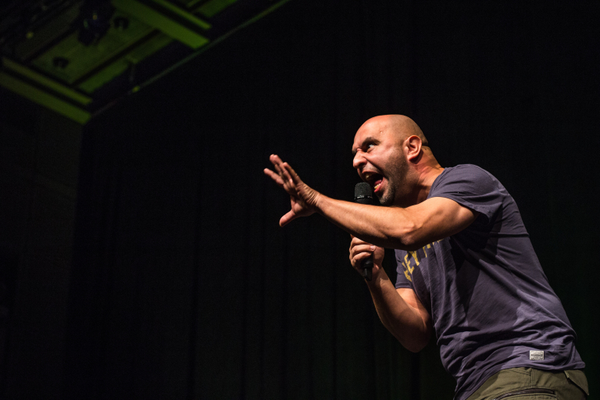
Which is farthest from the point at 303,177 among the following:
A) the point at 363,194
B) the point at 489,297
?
the point at 489,297

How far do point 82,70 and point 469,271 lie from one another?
527 cm

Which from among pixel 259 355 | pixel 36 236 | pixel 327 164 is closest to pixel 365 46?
pixel 327 164

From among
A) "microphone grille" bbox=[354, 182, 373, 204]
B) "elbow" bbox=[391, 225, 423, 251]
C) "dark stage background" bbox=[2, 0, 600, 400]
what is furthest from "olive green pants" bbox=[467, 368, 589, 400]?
"dark stage background" bbox=[2, 0, 600, 400]

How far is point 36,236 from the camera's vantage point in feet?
18.2

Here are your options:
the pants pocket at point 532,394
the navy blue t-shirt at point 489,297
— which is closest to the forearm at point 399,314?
the navy blue t-shirt at point 489,297

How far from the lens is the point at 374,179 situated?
2.06 metres

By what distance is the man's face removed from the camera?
199 centimetres

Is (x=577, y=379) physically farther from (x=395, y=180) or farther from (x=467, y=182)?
(x=395, y=180)

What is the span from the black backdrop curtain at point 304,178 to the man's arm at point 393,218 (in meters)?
1.33

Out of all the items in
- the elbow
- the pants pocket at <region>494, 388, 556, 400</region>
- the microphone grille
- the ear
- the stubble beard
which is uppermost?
the ear

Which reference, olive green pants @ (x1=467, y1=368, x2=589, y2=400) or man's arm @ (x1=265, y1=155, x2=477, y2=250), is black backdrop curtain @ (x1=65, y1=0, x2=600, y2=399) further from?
man's arm @ (x1=265, y1=155, x2=477, y2=250)

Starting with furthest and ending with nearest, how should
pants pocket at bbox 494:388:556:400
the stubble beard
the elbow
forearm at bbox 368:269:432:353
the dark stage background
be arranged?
the dark stage background < the stubble beard < forearm at bbox 368:269:432:353 < the elbow < pants pocket at bbox 494:388:556:400

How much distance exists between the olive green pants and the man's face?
2.32 feet

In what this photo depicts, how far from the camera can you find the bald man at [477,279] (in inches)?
58.2
